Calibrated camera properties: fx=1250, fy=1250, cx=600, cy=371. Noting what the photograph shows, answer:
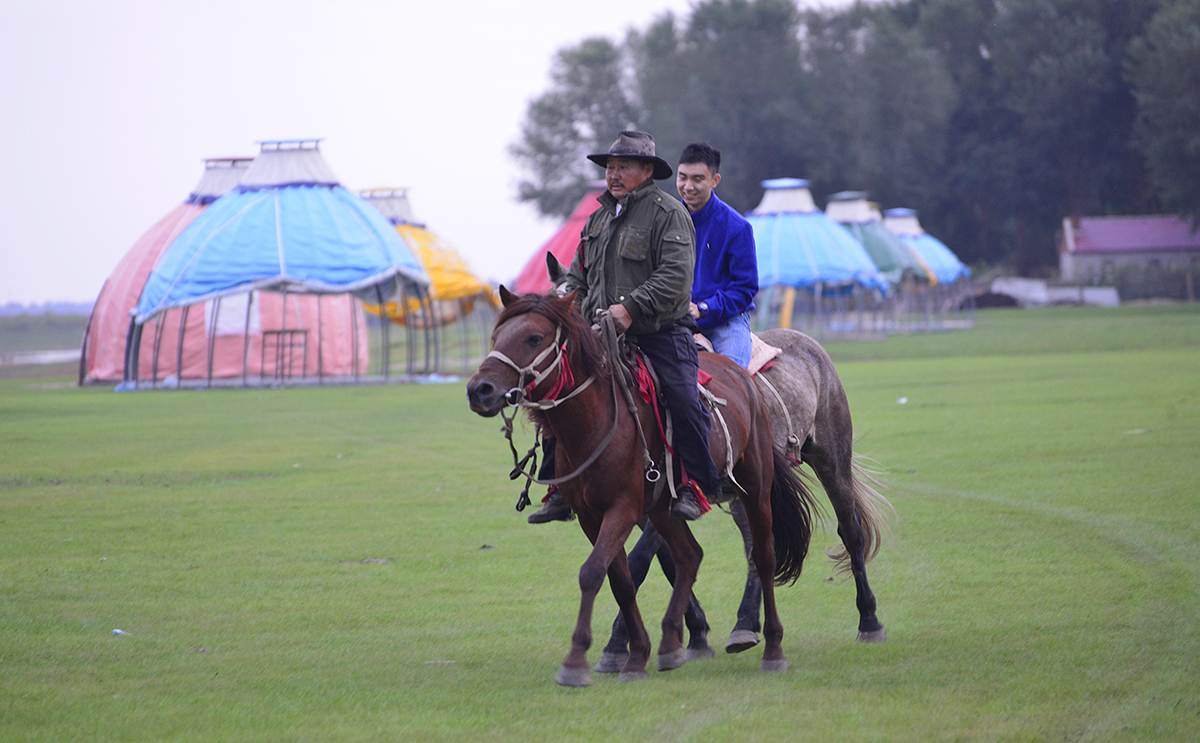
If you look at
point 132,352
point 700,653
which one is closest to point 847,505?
point 700,653

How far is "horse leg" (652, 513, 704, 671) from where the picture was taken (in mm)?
5520

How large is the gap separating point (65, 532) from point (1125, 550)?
748 cm

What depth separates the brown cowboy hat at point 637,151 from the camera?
5.69 metres

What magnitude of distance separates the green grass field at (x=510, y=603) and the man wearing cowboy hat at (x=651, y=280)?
3.23 feet

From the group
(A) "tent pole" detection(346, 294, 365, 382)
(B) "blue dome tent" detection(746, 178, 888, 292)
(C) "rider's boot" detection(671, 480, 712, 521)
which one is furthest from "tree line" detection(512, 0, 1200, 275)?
(C) "rider's boot" detection(671, 480, 712, 521)

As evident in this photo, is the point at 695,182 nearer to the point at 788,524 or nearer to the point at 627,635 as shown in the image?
the point at 788,524

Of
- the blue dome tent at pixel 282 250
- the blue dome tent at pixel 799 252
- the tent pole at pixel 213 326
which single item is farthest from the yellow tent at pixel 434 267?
the blue dome tent at pixel 799 252

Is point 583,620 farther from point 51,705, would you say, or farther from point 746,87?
point 746,87

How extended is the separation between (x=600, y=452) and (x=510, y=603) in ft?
6.64

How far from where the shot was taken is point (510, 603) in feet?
23.0

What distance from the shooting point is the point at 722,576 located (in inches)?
305

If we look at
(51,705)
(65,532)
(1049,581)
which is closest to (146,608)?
(51,705)

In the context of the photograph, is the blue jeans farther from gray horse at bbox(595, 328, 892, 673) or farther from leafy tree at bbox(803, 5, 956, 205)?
leafy tree at bbox(803, 5, 956, 205)

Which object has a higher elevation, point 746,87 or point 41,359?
point 746,87
